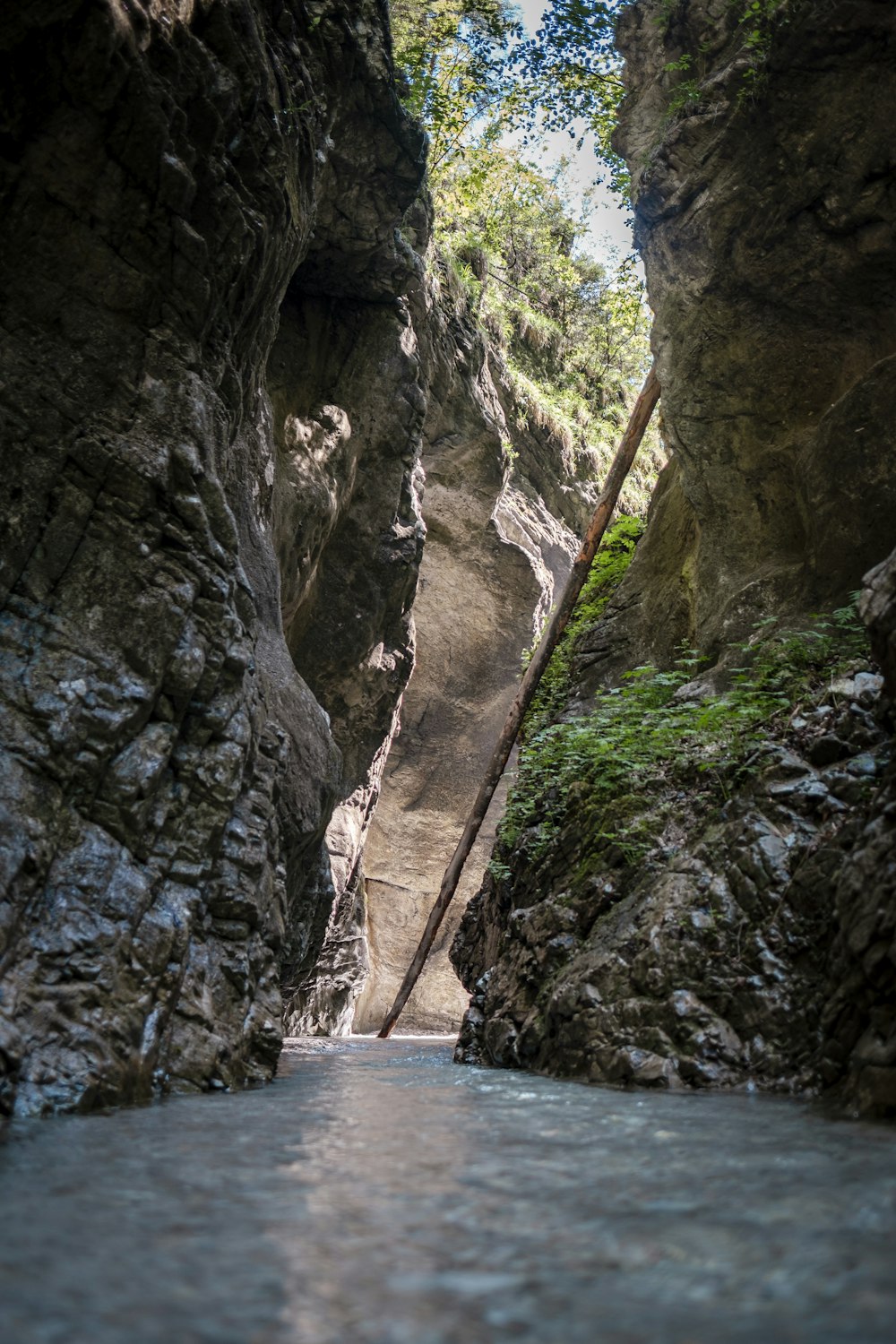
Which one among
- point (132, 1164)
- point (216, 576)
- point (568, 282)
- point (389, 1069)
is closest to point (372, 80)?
point (216, 576)

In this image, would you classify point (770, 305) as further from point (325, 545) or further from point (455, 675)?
point (455, 675)

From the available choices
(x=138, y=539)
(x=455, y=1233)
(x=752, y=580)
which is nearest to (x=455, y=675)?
(x=752, y=580)

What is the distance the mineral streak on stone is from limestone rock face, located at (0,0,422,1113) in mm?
2439

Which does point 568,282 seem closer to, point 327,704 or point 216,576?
point 327,704

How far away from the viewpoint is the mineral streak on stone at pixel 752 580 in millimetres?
4559

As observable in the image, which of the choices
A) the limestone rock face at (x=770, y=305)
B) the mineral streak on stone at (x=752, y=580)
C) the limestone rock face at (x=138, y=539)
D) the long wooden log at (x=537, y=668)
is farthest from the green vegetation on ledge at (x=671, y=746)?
the long wooden log at (x=537, y=668)

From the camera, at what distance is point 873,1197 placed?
6.82 feet

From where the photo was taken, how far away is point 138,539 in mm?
5828

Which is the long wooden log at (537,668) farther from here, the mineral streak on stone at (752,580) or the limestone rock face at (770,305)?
the limestone rock face at (770,305)

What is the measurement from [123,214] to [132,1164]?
5792 millimetres

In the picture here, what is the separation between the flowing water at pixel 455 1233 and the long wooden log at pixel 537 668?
8525mm

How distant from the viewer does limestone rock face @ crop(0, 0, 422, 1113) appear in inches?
185

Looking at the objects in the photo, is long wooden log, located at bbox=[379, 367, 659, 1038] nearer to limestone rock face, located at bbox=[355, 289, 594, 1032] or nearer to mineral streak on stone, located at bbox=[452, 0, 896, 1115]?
mineral streak on stone, located at bbox=[452, 0, 896, 1115]

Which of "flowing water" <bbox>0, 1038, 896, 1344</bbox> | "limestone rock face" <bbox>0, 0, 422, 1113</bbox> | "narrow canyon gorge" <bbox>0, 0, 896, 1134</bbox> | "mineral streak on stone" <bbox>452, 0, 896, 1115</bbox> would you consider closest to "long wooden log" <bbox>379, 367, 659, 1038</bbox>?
"narrow canyon gorge" <bbox>0, 0, 896, 1134</bbox>
